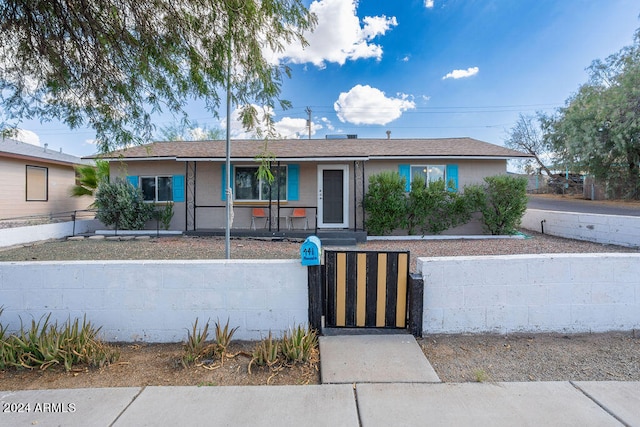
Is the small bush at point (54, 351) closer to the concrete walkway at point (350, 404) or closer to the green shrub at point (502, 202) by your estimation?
the concrete walkway at point (350, 404)

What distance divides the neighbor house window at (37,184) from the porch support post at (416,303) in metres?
17.6

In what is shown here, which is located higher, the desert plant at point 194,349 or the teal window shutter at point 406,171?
the teal window shutter at point 406,171

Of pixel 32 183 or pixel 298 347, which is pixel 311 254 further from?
pixel 32 183

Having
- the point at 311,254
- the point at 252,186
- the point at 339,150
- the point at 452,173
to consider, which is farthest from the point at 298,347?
the point at 452,173

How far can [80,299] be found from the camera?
11.1 ft

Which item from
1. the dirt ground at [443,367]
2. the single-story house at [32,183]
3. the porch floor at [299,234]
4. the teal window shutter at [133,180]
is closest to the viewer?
the dirt ground at [443,367]

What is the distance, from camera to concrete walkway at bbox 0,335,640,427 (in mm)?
2234

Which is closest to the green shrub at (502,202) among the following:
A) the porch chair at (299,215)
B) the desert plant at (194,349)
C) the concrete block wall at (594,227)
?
the concrete block wall at (594,227)

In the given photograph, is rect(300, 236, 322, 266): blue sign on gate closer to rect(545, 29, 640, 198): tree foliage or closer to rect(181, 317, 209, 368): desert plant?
rect(181, 317, 209, 368): desert plant

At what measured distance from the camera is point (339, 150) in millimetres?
11523

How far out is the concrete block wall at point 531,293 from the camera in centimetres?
353

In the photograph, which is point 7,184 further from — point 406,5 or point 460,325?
point 460,325

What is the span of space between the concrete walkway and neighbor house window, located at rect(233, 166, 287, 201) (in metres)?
8.89

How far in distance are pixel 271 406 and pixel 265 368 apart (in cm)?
56
